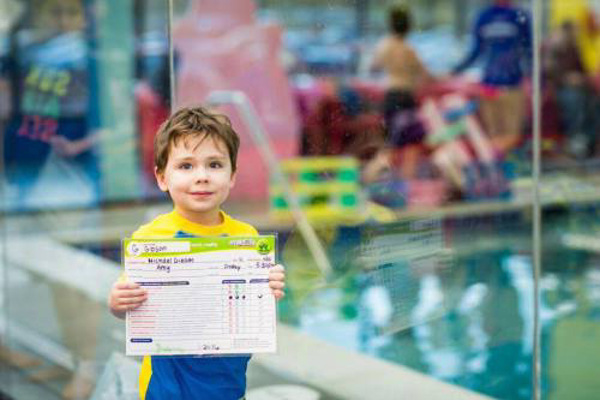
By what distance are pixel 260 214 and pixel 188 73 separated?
219 centimetres

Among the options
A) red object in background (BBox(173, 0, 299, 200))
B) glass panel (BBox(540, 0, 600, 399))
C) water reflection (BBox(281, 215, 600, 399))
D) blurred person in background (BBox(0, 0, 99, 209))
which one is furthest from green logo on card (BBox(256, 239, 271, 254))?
red object in background (BBox(173, 0, 299, 200))

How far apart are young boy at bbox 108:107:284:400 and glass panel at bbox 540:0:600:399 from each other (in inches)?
88.2

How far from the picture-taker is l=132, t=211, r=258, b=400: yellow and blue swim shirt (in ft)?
7.97

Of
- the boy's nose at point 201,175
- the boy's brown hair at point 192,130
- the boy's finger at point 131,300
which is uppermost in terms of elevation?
the boy's brown hair at point 192,130

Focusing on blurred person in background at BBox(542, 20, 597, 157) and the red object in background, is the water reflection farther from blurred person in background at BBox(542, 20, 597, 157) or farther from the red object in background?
blurred person in background at BBox(542, 20, 597, 157)

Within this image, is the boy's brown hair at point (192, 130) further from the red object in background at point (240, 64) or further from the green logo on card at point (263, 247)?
the red object in background at point (240, 64)

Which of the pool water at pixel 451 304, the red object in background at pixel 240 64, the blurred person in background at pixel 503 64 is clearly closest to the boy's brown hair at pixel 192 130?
the pool water at pixel 451 304

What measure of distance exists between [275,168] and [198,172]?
4.99 metres

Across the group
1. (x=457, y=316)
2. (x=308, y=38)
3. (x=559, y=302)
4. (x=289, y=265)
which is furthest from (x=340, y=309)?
(x=308, y=38)

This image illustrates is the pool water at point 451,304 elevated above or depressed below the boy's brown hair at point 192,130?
below

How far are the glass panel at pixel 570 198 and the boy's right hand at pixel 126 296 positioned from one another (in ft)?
8.01

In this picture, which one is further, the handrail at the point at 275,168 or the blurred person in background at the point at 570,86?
the blurred person in background at the point at 570,86

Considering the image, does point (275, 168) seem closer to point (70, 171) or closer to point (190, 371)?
point (70, 171)

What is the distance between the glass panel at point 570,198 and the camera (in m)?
5.07
